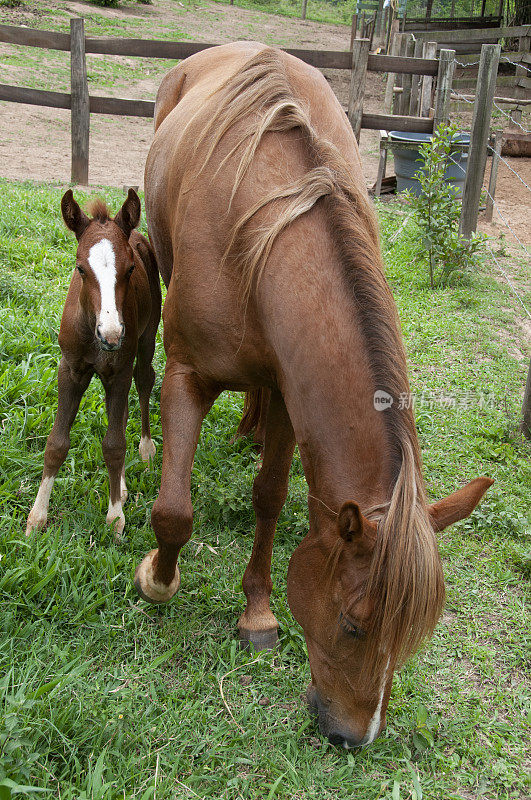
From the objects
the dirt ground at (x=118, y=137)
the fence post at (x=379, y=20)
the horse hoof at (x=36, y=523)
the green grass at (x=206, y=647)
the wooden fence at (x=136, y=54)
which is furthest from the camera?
the fence post at (x=379, y=20)

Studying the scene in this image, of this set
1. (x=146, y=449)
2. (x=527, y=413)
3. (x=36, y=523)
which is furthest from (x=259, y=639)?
(x=527, y=413)

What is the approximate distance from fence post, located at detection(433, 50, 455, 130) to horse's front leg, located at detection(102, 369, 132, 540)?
6.26 m

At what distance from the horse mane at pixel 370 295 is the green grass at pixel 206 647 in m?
0.70

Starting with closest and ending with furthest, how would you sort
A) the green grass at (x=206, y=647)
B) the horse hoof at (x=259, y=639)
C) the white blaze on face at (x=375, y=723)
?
1. the white blaze on face at (x=375, y=723)
2. the green grass at (x=206, y=647)
3. the horse hoof at (x=259, y=639)

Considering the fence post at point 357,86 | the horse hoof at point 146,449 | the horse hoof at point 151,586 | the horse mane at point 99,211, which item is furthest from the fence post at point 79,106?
the horse hoof at point 151,586

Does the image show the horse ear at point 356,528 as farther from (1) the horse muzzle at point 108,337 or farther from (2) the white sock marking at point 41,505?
(2) the white sock marking at point 41,505

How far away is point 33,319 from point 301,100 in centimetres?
256

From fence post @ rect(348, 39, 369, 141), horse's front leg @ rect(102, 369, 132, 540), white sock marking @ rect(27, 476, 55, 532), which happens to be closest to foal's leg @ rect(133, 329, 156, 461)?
horse's front leg @ rect(102, 369, 132, 540)

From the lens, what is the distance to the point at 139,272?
3.52 m

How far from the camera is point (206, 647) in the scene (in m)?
2.72

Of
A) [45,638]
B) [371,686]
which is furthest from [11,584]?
[371,686]

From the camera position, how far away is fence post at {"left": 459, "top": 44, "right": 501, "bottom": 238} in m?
6.41

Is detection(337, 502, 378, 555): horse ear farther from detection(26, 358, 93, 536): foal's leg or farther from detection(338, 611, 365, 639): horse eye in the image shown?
detection(26, 358, 93, 536): foal's leg

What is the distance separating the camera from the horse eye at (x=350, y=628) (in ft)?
6.19
